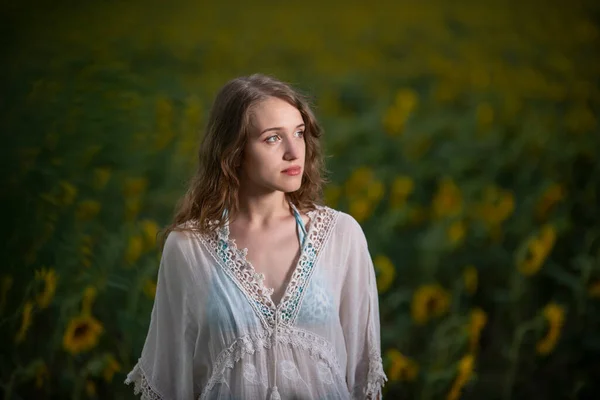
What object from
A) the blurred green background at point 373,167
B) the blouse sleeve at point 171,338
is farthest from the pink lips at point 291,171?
the blurred green background at point 373,167

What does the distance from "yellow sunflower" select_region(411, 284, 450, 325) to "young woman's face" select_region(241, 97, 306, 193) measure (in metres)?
0.93

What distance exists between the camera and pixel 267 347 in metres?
1.47

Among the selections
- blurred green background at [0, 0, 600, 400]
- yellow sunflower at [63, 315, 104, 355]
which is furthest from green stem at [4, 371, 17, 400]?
yellow sunflower at [63, 315, 104, 355]

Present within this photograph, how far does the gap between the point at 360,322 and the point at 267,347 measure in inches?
7.9

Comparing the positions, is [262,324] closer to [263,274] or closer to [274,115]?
[263,274]

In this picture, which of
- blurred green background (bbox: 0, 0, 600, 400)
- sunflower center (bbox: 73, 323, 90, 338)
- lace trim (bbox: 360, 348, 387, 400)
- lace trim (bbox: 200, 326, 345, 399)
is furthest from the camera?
blurred green background (bbox: 0, 0, 600, 400)

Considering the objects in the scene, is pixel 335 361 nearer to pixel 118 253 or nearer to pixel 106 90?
pixel 118 253

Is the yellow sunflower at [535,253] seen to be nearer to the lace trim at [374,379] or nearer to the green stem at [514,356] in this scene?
the green stem at [514,356]

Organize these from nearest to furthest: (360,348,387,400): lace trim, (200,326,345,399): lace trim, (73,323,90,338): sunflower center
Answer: (200,326,345,399): lace trim, (360,348,387,400): lace trim, (73,323,90,338): sunflower center

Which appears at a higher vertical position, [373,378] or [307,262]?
[307,262]

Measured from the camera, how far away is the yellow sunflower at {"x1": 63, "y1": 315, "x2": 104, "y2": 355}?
2.17 metres

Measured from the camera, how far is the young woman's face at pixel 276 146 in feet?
4.88

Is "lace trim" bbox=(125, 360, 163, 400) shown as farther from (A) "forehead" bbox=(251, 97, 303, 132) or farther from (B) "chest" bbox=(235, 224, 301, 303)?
(A) "forehead" bbox=(251, 97, 303, 132)

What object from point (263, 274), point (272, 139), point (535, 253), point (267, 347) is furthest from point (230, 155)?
point (535, 253)
